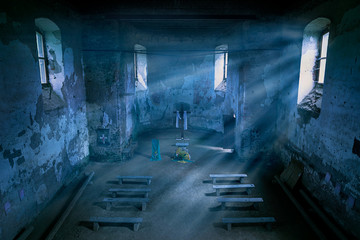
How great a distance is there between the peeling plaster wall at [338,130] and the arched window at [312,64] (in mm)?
340

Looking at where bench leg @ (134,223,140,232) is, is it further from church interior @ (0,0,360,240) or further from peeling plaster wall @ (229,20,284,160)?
peeling plaster wall @ (229,20,284,160)

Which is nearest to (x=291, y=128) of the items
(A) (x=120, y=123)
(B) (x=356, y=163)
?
(B) (x=356, y=163)

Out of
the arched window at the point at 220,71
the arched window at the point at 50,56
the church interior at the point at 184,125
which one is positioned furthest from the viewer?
the arched window at the point at 220,71

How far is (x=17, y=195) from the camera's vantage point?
427 centimetres

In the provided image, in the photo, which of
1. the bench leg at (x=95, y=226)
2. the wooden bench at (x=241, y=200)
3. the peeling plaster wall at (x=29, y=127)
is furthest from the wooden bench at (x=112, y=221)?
the wooden bench at (x=241, y=200)

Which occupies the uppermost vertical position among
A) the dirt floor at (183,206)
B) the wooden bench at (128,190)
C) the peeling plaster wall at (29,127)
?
the peeling plaster wall at (29,127)

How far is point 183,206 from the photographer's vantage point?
5.42 m

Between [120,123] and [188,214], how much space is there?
4.11 m

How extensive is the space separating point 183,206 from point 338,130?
377 centimetres

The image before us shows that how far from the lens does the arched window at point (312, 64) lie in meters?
6.02

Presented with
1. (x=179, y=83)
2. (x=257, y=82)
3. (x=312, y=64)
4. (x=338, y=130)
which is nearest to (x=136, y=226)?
(x=338, y=130)

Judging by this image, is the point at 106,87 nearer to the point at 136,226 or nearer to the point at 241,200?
the point at 136,226

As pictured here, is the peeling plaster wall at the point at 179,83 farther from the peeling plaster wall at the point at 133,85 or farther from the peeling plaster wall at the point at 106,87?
the peeling plaster wall at the point at 106,87

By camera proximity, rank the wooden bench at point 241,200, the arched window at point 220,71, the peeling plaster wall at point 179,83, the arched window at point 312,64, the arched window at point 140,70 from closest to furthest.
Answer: the wooden bench at point 241,200 → the arched window at point 312,64 → the arched window at point 140,70 → the arched window at point 220,71 → the peeling plaster wall at point 179,83
